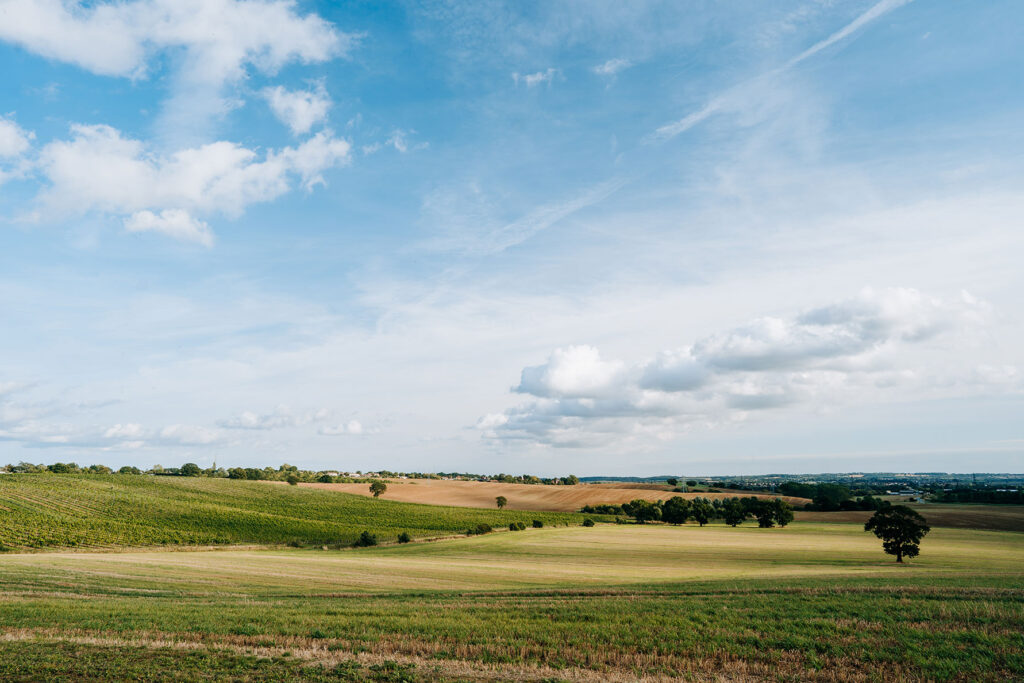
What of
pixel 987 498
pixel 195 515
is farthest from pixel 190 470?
pixel 987 498

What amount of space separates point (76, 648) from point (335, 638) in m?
6.99

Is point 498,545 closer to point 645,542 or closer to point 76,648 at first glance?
point 645,542

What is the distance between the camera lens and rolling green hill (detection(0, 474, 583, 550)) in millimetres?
68750

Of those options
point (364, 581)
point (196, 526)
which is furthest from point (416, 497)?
point (364, 581)

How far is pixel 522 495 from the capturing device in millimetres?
133375

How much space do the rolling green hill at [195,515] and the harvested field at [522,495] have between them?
27.8ft

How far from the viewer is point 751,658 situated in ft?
50.2

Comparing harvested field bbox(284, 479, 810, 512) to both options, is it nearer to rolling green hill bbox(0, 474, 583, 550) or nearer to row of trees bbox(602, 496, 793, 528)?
row of trees bbox(602, 496, 793, 528)

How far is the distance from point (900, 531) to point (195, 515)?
304 ft

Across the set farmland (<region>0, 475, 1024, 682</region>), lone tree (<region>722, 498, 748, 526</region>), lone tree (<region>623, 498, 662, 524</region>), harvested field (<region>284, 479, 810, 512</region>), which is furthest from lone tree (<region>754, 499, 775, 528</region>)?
farmland (<region>0, 475, 1024, 682</region>)

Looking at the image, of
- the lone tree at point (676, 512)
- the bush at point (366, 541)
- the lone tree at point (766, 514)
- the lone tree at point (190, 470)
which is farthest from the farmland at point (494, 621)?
the lone tree at point (190, 470)

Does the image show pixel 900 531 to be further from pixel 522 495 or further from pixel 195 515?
pixel 195 515

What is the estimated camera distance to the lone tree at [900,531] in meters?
51.2

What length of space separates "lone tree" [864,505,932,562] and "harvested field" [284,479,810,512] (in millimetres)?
72335
